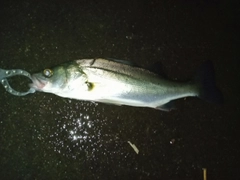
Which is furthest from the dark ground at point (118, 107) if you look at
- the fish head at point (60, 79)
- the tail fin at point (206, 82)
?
the fish head at point (60, 79)

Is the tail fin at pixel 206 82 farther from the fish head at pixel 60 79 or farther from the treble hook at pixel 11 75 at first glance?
the treble hook at pixel 11 75

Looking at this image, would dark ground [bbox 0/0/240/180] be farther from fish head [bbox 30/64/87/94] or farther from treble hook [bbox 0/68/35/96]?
fish head [bbox 30/64/87/94]

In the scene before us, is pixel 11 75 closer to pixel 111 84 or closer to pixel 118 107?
pixel 111 84

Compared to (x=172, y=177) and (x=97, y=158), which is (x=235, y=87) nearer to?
(x=172, y=177)

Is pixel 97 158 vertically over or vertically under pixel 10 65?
under

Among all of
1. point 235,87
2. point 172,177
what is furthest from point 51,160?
point 235,87

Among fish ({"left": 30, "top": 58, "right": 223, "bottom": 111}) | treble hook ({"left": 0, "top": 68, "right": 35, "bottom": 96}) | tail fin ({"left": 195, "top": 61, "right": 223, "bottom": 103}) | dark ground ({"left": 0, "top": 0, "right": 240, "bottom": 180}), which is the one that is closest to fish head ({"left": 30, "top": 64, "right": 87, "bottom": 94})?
fish ({"left": 30, "top": 58, "right": 223, "bottom": 111})

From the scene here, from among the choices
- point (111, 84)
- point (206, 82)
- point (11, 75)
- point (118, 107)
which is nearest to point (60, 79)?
point (111, 84)
